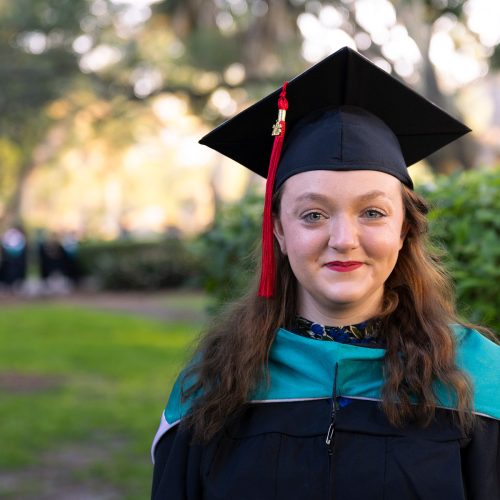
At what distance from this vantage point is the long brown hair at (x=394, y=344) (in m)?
1.92

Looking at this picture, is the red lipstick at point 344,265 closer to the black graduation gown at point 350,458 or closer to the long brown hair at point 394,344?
the long brown hair at point 394,344

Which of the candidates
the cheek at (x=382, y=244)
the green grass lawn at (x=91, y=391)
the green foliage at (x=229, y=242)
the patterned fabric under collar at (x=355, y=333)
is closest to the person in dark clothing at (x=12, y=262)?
the green grass lawn at (x=91, y=391)

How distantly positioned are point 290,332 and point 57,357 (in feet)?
29.0

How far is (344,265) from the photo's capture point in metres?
1.97

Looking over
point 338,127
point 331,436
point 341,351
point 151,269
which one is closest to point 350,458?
point 331,436

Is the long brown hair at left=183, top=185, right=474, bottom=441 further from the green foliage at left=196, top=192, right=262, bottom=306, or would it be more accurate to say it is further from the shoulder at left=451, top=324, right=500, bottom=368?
the green foliage at left=196, top=192, right=262, bottom=306

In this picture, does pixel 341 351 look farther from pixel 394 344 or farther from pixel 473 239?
pixel 473 239

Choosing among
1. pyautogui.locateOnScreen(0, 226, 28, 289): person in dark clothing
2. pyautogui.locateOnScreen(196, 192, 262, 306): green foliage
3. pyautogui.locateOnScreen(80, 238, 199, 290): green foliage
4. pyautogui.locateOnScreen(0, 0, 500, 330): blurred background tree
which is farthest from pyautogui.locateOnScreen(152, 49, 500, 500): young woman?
pyautogui.locateOnScreen(0, 226, 28, 289): person in dark clothing

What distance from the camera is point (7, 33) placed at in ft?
63.0

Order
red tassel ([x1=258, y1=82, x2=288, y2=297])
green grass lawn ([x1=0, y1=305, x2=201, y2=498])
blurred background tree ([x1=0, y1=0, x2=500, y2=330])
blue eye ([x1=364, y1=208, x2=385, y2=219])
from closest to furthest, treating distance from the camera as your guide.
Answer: blue eye ([x1=364, y1=208, x2=385, y2=219]), red tassel ([x1=258, y1=82, x2=288, y2=297]), green grass lawn ([x1=0, y1=305, x2=201, y2=498]), blurred background tree ([x1=0, y1=0, x2=500, y2=330])

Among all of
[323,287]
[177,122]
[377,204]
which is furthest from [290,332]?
[177,122]

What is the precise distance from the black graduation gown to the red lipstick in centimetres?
31

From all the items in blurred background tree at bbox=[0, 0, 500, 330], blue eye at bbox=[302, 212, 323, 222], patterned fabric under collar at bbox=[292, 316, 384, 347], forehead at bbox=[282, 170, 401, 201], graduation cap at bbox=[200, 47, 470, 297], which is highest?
blurred background tree at bbox=[0, 0, 500, 330]

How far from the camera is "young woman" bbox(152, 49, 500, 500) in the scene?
190cm
